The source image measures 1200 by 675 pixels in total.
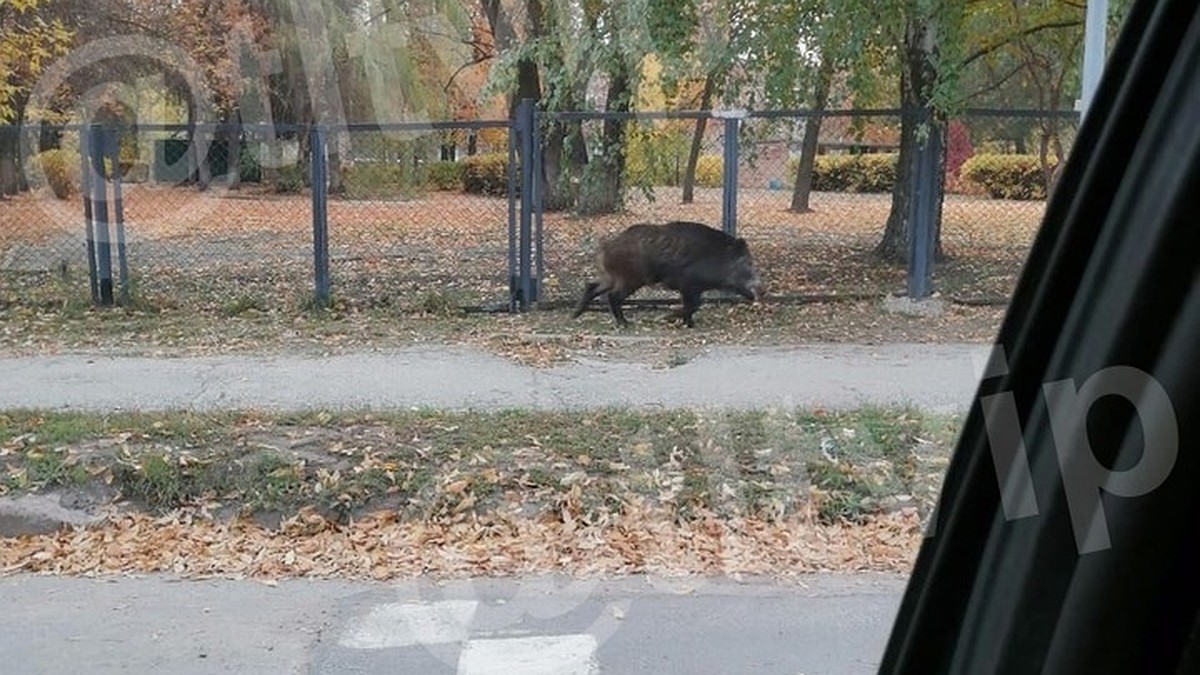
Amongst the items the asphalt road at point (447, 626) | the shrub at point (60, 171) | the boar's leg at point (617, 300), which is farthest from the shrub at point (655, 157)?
the asphalt road at point (447, 626)

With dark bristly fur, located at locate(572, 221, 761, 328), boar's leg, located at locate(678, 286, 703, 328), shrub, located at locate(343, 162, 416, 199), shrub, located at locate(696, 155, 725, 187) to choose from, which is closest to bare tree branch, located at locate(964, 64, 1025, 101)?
shrub, located at locate(696, 155, 725, 187)

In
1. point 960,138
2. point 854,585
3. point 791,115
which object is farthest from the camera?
point 960,138

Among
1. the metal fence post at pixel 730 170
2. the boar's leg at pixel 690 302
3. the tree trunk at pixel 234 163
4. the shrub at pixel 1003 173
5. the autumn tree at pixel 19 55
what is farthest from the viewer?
the tree trunk at pixel 234 163

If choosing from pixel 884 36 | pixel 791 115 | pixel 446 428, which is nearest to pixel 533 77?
pixel 791 115

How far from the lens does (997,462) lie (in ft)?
3.49

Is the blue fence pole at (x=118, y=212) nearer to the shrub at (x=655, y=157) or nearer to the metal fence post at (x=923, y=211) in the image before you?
the shrub at (x=655, y=157)

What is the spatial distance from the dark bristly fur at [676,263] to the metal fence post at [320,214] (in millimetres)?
2564

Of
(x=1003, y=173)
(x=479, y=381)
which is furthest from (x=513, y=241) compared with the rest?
(x=1003, y=173)

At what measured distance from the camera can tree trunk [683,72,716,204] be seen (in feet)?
37.4

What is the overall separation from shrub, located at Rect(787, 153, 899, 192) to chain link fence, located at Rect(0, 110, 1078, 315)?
0.02 m

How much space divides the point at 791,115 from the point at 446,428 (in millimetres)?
5935

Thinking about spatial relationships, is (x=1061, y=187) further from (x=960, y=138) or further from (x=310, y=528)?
(x=960, y=138)

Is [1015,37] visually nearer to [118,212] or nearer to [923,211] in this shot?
[923,211]

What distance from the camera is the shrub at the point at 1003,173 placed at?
1020 centimetres
